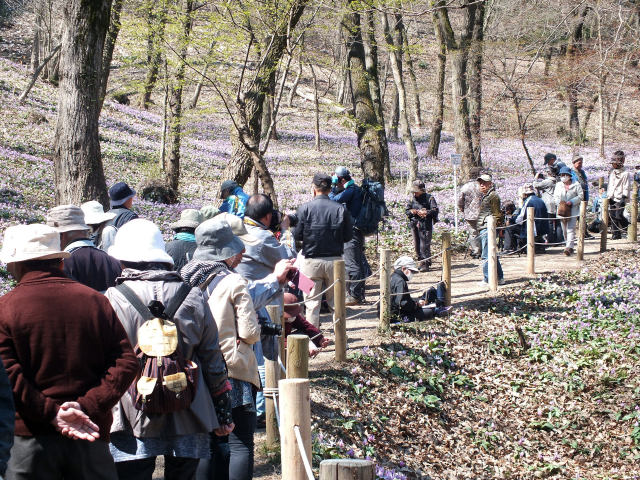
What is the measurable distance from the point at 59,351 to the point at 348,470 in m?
1.49

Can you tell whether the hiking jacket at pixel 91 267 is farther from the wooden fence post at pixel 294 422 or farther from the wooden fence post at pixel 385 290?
the wooden fence post at pixel 385 290

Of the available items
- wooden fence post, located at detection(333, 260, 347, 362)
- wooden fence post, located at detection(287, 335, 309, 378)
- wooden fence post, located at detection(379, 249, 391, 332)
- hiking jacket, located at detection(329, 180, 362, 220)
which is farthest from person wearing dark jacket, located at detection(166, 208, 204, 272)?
hiking jacket, located at detection(329, 180, 362, 220)

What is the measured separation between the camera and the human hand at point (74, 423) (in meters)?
3.17

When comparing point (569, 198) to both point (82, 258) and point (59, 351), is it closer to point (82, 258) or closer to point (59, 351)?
point (82, 258)

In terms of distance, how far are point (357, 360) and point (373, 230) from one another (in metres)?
2.81

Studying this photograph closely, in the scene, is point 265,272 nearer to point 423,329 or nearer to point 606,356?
point 423,329

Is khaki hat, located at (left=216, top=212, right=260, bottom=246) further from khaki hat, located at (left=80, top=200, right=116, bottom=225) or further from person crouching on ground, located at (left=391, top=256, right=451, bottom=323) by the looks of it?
person crouching on ground, located at (left=391, top=256, right=451, bottom=323)

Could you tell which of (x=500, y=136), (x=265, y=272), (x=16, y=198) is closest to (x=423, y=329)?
(x=265, y=272)

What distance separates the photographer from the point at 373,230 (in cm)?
1076

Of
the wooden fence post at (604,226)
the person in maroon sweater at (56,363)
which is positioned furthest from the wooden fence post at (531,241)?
the person in maroon sweater at (56,363)

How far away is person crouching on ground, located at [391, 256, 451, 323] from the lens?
32.3ft

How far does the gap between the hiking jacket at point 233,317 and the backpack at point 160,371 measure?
67cm

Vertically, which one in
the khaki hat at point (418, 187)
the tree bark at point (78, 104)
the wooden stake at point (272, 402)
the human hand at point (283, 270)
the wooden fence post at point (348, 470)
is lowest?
the wooden stake at point (272, 402)

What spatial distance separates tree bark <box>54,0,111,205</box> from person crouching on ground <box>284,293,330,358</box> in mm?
3616
